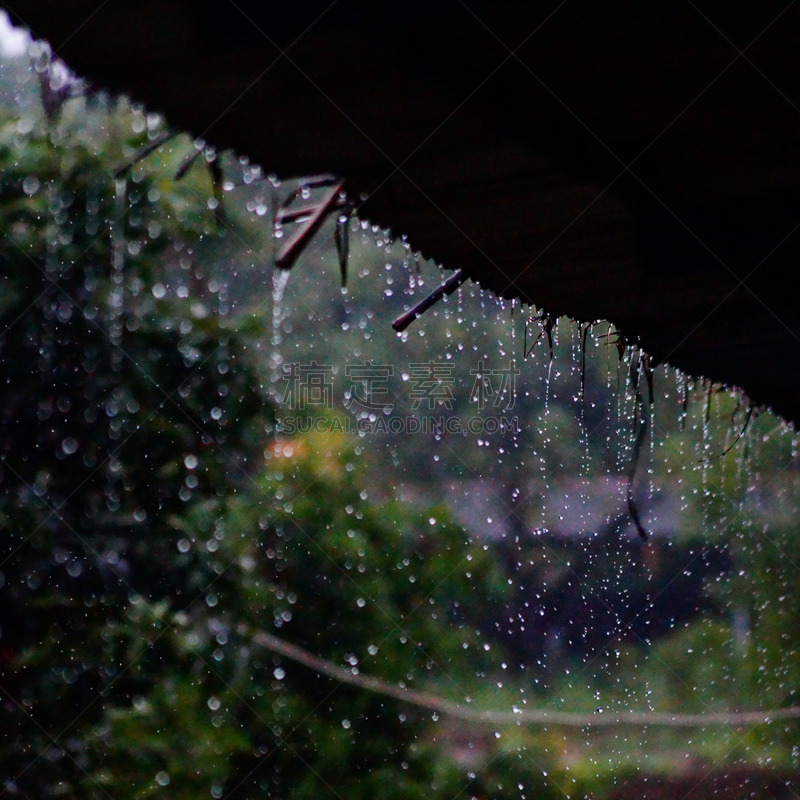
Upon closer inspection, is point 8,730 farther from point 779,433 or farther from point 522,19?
point 779,433

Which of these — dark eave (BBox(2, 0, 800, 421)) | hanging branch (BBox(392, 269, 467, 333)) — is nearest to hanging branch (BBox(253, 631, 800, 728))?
hanging branch (BBox(392, 269, 467, 333))

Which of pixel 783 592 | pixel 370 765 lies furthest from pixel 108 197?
pixel 783 592

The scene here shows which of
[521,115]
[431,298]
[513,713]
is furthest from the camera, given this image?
[513,713]

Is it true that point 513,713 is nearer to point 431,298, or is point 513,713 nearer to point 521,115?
point 431,298

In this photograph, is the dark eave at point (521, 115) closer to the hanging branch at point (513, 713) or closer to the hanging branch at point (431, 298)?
the hanging branch at point (431, 298)

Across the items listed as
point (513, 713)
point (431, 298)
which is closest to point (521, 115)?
point (431, 298)

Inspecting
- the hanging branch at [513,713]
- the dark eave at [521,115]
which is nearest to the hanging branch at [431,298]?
the dark eave at [521,115]

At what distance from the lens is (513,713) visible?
468 centimetres

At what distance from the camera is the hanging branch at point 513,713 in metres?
2.96

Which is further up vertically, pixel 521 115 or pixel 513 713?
pixel 513 713

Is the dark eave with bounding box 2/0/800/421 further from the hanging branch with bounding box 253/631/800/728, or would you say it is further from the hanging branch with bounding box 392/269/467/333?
the hanging branch with bounding box 253/631/800/728

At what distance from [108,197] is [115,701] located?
1239 millimetres

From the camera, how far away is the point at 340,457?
10.2ft

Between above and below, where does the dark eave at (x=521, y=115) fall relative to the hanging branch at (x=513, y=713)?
below
